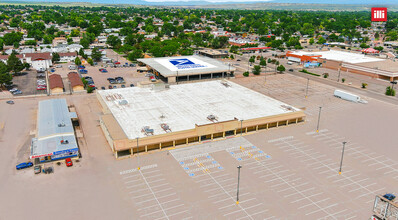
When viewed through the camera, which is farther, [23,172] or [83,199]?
[23,172]

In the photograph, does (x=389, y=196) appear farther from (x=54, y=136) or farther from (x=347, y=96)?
(x=54, y=136)

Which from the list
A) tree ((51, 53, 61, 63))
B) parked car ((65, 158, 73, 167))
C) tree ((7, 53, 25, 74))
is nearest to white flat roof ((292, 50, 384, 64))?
tree ((51, 53, 61, 63))

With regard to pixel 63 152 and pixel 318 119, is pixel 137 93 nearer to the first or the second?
pixel 63 152

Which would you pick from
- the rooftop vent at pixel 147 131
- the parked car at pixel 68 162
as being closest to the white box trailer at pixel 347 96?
the rooftop vent at pixel 147 131

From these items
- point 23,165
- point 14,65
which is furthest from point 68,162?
point 14,65

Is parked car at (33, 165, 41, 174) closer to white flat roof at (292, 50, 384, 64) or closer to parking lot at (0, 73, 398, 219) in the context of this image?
parking lot at (0, 73, 398, 219)

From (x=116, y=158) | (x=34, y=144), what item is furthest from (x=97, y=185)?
(x=34, y=144)
